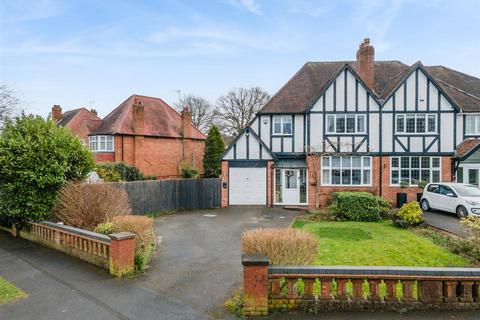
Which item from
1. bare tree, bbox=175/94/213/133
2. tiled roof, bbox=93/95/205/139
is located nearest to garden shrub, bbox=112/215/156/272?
tiled roof, bbox=93/95/205/139

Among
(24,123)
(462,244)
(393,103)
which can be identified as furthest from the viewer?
(393,103)

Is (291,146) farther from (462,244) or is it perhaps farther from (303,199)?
(462,244)

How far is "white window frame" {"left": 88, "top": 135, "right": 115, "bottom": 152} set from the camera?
1009 inches

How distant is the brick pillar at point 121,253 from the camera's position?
7.14 metres

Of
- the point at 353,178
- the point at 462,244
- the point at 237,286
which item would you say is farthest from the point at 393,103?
the point at 237,286

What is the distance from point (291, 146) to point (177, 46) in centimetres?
896

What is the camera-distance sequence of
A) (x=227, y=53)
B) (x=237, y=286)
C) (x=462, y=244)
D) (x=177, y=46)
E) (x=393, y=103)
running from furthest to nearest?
(x=227, y=53) → (x=393, y=103) → (x=177, y=46) → (x=462, y=244) → (x=237, y=286)

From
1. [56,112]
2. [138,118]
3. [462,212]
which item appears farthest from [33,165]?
[56,112]

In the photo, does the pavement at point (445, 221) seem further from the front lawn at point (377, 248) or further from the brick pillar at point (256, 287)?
the brick pillar at point (256, 287)

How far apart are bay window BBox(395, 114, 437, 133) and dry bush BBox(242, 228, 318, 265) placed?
15.5 metres

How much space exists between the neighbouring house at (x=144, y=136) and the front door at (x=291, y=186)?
42.8 feet

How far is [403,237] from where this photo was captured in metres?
11.4

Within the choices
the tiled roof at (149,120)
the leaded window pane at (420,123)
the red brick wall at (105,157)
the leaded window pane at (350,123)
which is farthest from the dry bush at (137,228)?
the red brick wall at (105,157)

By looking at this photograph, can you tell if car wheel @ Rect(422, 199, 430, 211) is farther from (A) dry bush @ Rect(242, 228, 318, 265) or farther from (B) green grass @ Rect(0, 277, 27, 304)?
(B) green grass @ Rect(0, 277, 27, 304)
